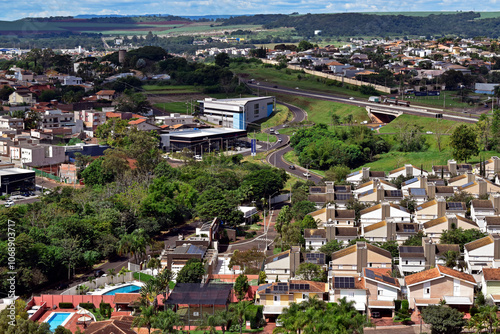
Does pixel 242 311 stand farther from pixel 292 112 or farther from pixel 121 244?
pixel 292 112

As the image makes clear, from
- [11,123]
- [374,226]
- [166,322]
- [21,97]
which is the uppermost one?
[21,97]

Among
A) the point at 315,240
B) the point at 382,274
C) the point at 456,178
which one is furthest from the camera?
the point at 456,178

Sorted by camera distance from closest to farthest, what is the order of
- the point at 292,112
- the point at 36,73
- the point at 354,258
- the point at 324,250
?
the point at 354,258, the point at 324,250, the point at 292,112, the point at 36,73

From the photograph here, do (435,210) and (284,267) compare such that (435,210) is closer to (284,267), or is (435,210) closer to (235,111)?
(284,267)

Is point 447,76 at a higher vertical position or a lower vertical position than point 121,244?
higher

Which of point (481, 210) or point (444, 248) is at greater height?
point (481, 210)

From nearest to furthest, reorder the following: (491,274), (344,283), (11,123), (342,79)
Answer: (344,283)
(491,274)
(11,123)
(342,79)

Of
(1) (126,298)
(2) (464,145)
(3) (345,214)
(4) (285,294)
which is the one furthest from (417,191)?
(1) (126,298)

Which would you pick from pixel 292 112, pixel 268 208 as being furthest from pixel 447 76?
pixel 268 208
